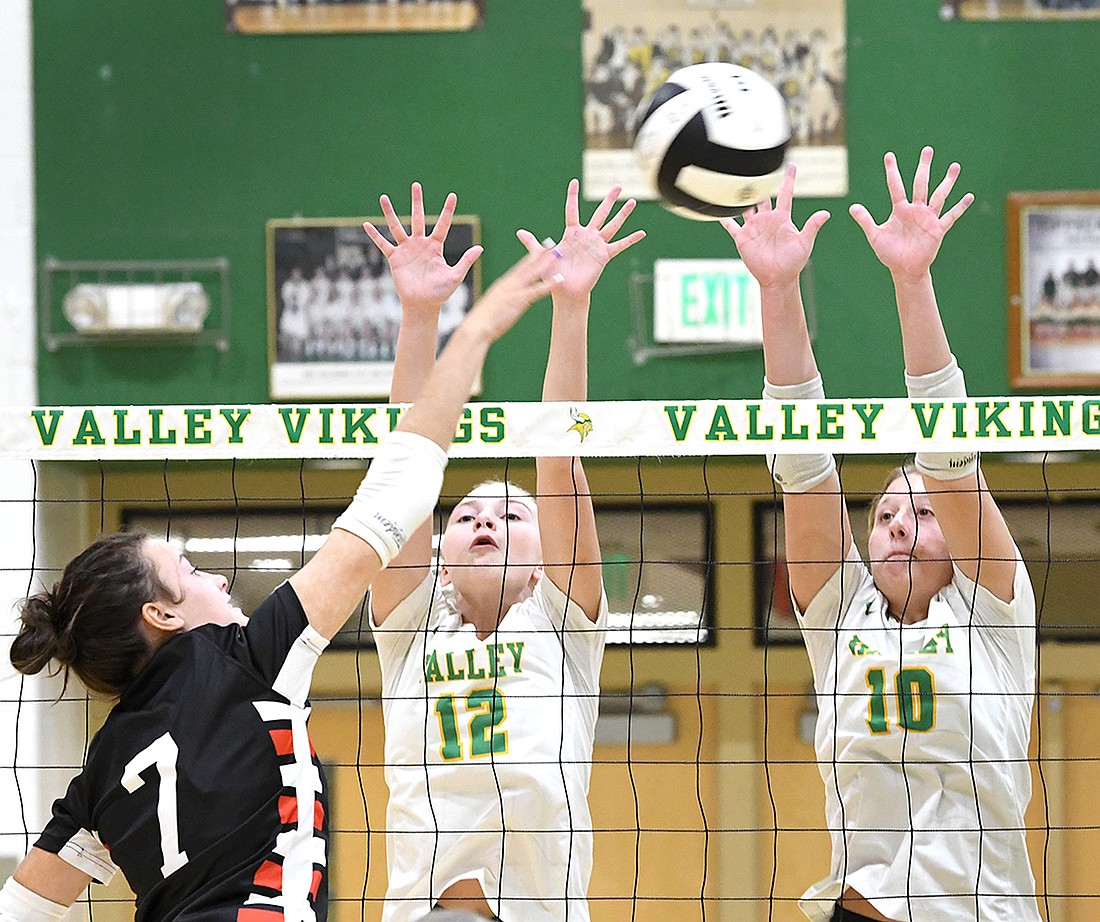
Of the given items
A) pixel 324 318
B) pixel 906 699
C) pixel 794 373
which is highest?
pixel 324 318

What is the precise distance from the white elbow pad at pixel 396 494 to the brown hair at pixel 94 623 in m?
0.38

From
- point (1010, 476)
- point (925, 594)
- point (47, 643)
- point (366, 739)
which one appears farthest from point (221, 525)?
point (47, 643)

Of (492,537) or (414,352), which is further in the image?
(492,537)

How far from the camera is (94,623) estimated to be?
213 cm

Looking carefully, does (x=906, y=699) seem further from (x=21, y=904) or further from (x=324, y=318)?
(x=324, y=318)

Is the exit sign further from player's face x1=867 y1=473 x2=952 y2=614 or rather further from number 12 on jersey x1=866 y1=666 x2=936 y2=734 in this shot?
number 12 on jersey x1=866 y1=666 x2=936 y2=734

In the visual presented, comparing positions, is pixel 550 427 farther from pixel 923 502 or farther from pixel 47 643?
pixel 47 643

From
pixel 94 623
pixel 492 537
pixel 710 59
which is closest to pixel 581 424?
pixel 492 537

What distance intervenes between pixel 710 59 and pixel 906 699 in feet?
12.7

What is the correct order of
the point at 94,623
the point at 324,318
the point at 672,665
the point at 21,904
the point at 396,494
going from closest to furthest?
the point at 396,494, the point at 94,623, the point at 21,904, the point at 324,318, the point at 672,665

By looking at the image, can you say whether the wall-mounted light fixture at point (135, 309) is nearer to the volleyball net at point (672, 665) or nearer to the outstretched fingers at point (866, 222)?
the volleyball net at point (672, 665)

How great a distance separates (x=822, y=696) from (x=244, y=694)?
1.64 m

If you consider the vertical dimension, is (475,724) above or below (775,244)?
below

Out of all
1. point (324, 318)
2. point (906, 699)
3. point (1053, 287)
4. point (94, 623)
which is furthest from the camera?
point (324, 318)
